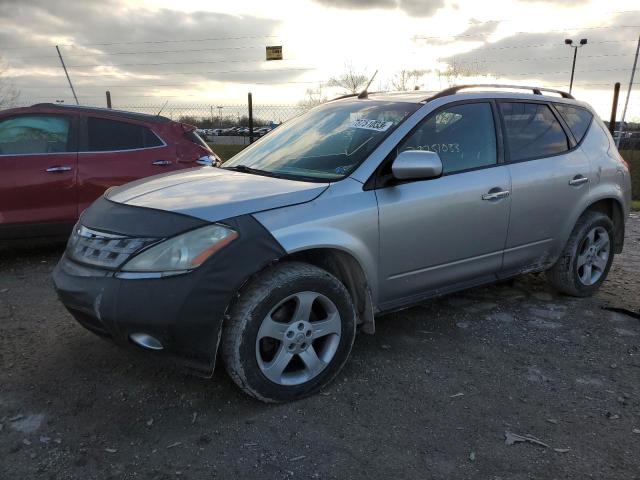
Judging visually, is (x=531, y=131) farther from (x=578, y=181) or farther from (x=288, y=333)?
(x=288, y=333)

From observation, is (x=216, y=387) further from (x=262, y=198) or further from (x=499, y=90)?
(x=499, y=90)

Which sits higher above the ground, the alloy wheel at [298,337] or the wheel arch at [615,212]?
the wheel arch at [615,212]

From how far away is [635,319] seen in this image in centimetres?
433

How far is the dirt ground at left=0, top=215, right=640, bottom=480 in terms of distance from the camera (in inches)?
98.7

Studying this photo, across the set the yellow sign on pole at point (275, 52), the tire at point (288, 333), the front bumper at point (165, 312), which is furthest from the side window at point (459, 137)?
the yellow sign on pole at point (275, 52)

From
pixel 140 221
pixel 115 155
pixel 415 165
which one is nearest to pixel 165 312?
pixel 140 221

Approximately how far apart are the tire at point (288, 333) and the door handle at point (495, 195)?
1299 millimetres

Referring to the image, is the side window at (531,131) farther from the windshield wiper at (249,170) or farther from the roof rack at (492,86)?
the windshield wiper at (249,170)

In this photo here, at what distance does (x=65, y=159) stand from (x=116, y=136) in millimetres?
593

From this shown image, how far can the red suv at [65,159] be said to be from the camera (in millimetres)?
5336

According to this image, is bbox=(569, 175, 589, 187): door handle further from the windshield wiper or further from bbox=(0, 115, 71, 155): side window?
bbox=(0, 115, 71, 155): side window

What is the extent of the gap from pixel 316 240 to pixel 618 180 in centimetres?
314

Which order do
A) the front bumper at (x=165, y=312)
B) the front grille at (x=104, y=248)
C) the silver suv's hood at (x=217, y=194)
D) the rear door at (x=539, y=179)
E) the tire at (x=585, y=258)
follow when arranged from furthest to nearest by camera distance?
the tire at (x=585, y=258)
the rear door at (x=539, y=179)
the silver suv's hood at (x=217, y=194)
the front grille at (x=104, y=248)
the front bumper at (x=165, y=312)

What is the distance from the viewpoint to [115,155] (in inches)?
229
